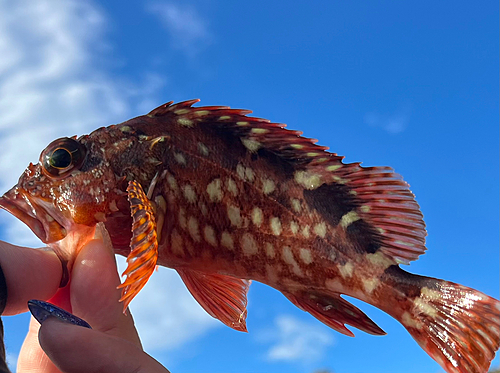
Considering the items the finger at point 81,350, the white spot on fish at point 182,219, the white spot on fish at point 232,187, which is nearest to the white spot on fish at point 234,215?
the white spot on fish at point 232,187

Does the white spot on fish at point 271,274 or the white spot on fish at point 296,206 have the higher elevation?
the white spot on fish at point 296,206

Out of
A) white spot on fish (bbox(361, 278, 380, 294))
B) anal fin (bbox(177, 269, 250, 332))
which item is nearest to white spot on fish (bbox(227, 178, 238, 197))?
anal fin (bbox(177, 269, 250, 332))

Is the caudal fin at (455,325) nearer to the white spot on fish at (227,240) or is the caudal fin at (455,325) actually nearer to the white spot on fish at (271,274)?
the white spot on fish at (271,274)

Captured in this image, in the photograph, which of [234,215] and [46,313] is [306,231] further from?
[46,313]

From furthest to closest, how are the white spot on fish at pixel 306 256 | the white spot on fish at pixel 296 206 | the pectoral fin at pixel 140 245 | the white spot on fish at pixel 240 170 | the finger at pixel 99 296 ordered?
the white spot on fish at pixel 240 170 < the white spot on fish at pixel 296 206 < the white spot on fish at pixel 306 256 < the pectoral fin at pixel 140 245 < the finger at pixel 99 296

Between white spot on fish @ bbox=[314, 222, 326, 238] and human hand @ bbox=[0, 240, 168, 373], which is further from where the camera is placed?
white spot on fish @ bbox=[314, 222, 326, 238]

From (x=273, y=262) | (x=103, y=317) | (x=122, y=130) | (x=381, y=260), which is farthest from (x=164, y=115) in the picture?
(x=381, y=260)

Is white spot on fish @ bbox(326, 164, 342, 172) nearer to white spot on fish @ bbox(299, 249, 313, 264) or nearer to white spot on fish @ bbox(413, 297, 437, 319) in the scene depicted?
white spot on fish @ bbox(299, 249, 313, 264)
